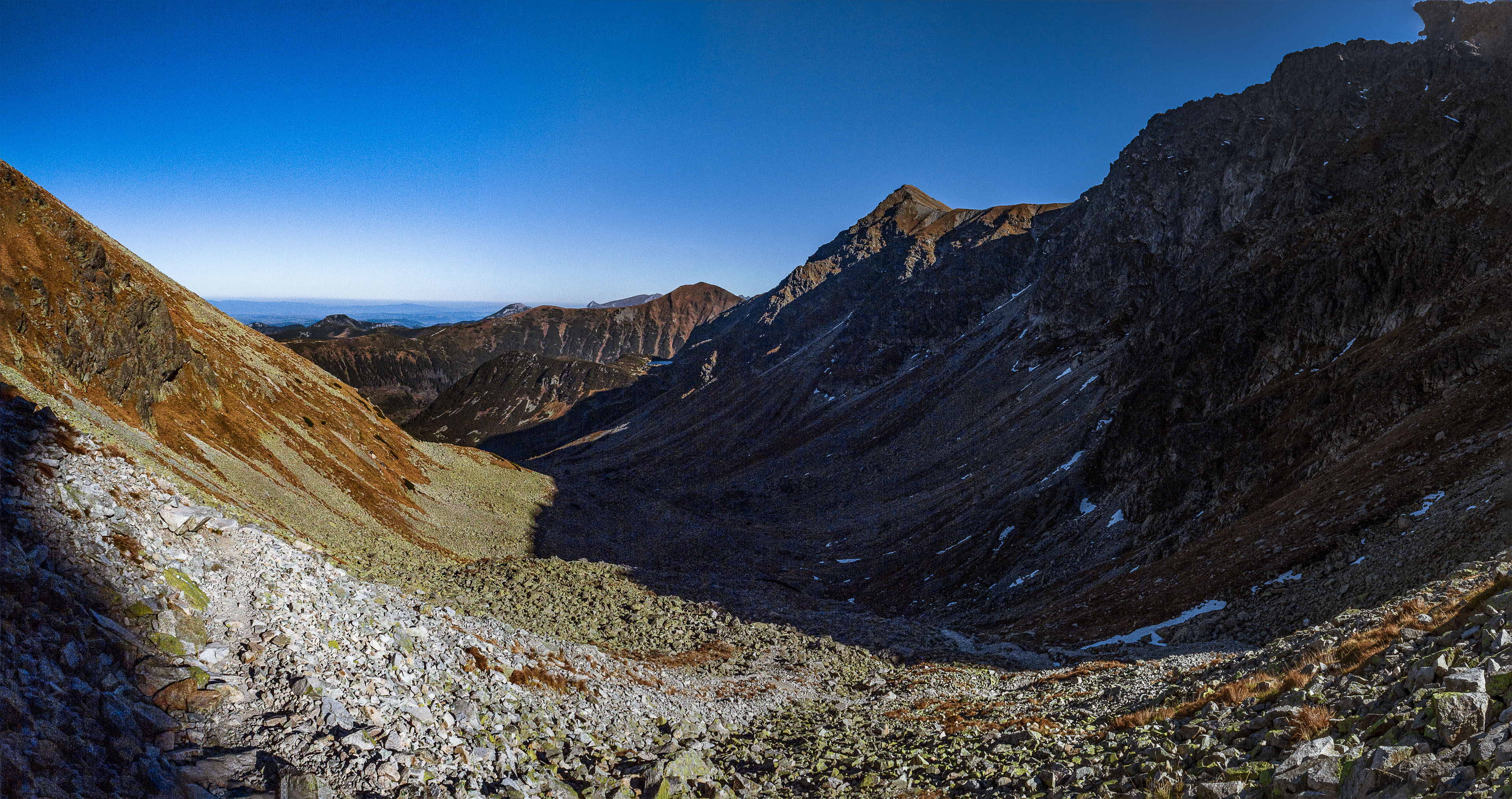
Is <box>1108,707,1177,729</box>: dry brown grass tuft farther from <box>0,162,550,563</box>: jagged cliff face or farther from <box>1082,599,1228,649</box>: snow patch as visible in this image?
<box>0,162,550,563</box>: jagged cliff face

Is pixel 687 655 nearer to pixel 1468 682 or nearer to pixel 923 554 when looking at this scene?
pixel 1468 682

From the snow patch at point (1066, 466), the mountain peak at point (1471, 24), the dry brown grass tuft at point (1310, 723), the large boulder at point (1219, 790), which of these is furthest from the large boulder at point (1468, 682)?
the mountain peak at point (1471, 24)

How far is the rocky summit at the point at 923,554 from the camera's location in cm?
1148

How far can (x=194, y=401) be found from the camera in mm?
48438

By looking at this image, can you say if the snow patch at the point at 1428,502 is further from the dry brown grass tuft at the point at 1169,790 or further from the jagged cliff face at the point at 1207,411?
the dry brown grass tuft at the point at 1169,790

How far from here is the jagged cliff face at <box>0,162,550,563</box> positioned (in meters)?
37.7

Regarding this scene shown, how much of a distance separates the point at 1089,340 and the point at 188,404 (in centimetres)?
10206

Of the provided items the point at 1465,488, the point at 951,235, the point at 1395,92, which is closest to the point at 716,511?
the point at 1465,488

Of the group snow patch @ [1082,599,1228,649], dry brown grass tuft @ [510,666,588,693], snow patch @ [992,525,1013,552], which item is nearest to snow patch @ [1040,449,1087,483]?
snow patch @ [992,525,1013,552]

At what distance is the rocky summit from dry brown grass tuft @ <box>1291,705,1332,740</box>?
60mm

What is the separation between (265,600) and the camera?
48.1 ft

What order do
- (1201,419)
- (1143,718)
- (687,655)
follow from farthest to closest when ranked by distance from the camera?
(1201,419) < (687,655) < (1143,718)

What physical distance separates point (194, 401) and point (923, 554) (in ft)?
190

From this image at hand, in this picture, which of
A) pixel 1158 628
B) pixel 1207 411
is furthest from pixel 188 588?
pixel 1207 411
